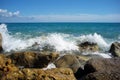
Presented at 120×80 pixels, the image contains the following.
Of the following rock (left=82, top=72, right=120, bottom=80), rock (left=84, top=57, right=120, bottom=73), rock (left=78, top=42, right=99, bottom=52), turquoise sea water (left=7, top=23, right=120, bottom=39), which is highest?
rock (left=82, top=72, right=120, bottom=80)

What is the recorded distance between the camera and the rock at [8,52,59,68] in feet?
31.1

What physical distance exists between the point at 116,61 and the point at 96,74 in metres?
1.73

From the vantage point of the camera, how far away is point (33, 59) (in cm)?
959

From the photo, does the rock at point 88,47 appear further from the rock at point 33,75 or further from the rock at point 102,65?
the rock at point 33,75

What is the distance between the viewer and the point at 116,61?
6871mm

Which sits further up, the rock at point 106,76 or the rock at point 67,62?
the rock at point 106,76

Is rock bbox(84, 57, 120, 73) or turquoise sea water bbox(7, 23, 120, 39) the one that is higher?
rock bbox(84, 57, 120, 73)

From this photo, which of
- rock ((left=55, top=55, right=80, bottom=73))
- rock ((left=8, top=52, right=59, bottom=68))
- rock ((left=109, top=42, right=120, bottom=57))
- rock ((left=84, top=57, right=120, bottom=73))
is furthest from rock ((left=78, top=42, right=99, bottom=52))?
rock ((left=84, top=57, right=120, bottom=73))

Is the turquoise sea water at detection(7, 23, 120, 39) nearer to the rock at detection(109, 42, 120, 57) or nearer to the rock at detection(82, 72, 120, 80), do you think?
the rock at detection(109, 42, 120, 57)

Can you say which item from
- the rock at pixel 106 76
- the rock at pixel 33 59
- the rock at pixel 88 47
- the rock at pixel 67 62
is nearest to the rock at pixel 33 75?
the rock at pixel 106 76

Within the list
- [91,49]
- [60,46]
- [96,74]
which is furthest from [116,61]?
Answer: [60,46]

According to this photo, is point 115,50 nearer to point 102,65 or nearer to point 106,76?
point 102,65

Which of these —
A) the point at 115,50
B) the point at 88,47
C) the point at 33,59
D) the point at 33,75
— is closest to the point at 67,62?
the point at 33,59

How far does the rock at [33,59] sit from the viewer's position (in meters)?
9.48
